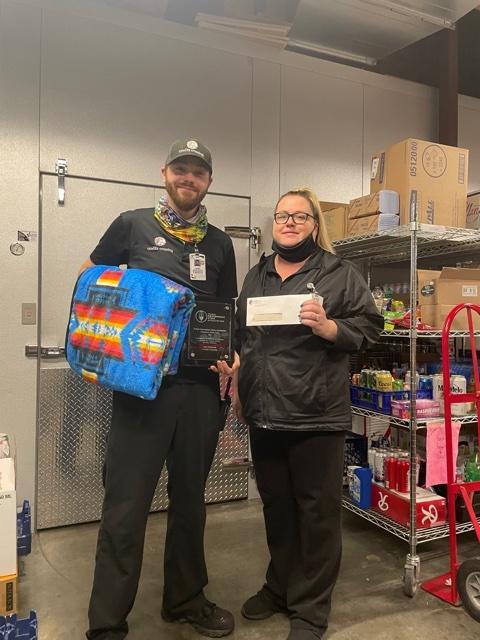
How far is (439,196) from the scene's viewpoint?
279 centimetres

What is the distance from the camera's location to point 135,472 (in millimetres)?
1729

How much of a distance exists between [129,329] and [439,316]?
170 cm

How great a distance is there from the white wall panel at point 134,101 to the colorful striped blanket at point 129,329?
5.17 feet

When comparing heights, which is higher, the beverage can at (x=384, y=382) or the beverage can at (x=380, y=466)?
the beverage can at (x=384, y=382)

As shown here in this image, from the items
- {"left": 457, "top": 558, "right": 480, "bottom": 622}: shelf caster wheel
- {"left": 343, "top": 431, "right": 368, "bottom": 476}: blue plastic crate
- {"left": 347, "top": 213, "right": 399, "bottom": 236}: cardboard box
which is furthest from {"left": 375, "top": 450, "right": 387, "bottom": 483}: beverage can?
{"left": 347, "top": 213, "right": 399, "bottom": 236}: cardboard box

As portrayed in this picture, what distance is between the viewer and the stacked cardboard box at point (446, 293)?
2629 millimetres

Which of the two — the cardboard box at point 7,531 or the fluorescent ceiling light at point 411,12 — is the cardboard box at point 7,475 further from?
the fluorescent ceiling light at point 411,12

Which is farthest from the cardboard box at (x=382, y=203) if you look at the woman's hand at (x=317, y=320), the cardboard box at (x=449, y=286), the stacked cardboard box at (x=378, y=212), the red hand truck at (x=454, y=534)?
the woman's hand at (x=317, y=320)

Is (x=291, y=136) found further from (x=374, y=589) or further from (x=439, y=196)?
(x=374, y=589)

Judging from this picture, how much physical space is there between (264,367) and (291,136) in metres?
2.24

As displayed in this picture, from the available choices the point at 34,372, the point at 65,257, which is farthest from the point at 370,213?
the point at 34,372

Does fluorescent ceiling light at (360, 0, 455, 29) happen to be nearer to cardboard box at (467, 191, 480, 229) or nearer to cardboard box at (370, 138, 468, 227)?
cardboard box at (370, 138, 468, 227)

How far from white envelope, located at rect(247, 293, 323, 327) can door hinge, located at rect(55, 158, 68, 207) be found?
1.64 meters

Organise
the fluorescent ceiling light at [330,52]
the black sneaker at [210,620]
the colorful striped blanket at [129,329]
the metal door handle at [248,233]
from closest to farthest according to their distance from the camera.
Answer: the colorful striped blanket at [129,329] < the black sneaker at [210,620] < the metal door handle at [248,233] < the fluorescent ceiling light at [330,52]
